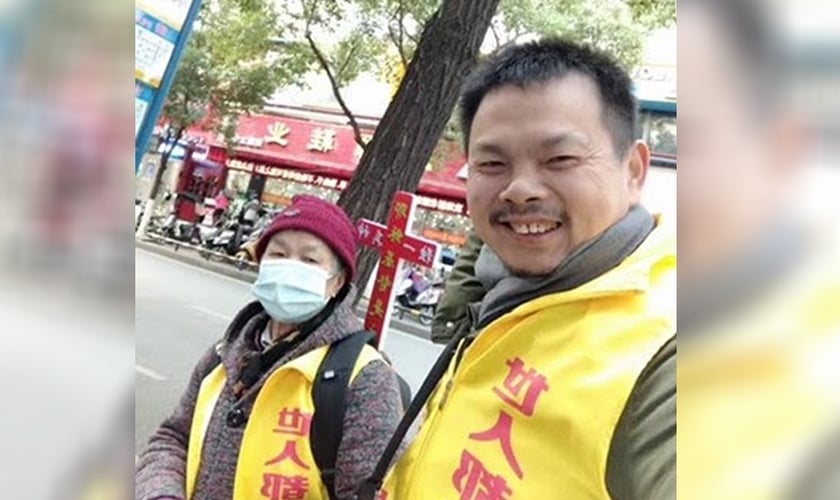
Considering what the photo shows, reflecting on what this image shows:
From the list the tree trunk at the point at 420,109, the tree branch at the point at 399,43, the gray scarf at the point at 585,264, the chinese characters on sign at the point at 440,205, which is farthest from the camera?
the chinese characters on sign at the point at 440,205

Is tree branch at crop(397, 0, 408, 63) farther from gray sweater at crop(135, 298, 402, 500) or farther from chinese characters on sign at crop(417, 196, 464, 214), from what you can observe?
gray sweater at crop(135, 298, 402, 500)

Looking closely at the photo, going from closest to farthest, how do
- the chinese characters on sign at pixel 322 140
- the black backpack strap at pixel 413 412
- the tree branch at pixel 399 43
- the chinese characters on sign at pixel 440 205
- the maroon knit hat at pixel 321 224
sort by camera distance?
the black backpack strap at pixel 413 412 → the maroon knit hat at pixel 321 224 → the tree branch at pixel 399 43 → the chinese characters on sign at pixel 440 205 → the chinese characters on sign at pixel 322 140

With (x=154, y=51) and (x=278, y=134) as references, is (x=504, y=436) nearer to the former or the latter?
(x=154, y=51)

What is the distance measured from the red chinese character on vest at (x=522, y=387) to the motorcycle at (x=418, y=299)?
24.0ft

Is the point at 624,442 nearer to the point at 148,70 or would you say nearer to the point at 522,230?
the point at 522,230

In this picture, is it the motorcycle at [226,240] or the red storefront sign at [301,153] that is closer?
the motorcycle at [226,240]

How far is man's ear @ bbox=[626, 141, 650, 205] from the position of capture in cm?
86

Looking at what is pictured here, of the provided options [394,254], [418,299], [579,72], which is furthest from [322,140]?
[579,72]

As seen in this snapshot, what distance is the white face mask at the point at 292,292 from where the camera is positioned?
1.48 meters

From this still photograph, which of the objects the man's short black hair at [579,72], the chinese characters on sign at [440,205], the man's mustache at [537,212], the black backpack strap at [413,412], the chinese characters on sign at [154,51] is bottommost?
the chinese characters on sign at [440,205]

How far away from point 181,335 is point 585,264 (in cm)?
574
